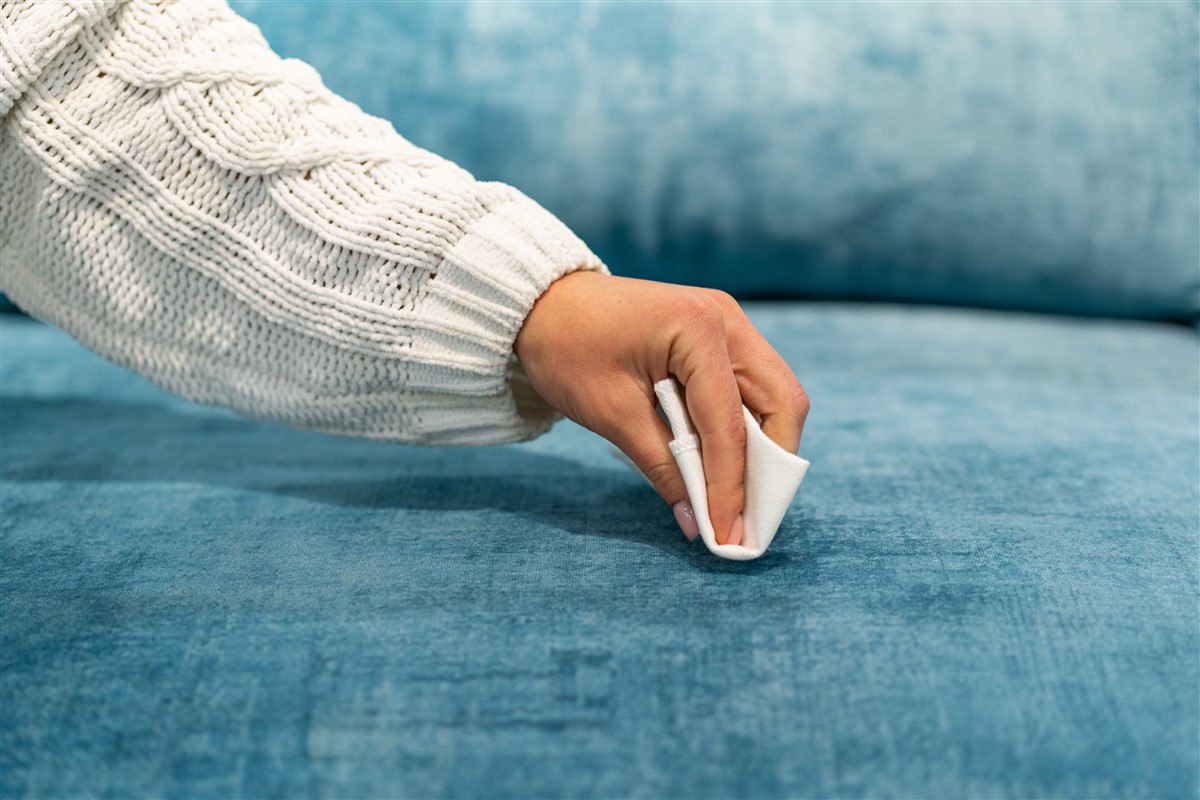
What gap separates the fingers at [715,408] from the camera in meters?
0.54

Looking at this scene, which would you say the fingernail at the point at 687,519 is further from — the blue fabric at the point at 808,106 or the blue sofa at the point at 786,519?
the blue fabric at the point at 808,106

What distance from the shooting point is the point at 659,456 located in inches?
22.3

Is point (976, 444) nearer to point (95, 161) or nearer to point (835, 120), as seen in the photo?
point (835, 120)

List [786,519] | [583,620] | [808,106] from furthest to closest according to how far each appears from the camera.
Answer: [808,106] < [786,519] < [583,620]

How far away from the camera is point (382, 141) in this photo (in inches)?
24.6

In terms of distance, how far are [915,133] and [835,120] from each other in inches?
2.9

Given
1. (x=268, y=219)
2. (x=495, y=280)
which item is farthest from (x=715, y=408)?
(x=268, y=219)

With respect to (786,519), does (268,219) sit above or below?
above

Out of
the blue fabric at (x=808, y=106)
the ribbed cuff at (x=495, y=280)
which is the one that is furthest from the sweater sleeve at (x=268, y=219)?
the blue fabric at (x=808, y=106)

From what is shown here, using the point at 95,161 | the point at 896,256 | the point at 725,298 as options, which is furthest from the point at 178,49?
the point at 896,256

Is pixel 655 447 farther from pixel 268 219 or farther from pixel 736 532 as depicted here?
pixel 268 219

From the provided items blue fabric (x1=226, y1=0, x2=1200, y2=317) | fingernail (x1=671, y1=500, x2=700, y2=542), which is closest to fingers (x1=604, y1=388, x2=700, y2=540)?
fingernail (x1=671, y1=500, x2=700, y2=542)

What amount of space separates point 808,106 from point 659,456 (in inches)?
19.4

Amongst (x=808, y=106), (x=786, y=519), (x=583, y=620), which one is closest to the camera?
(x=583, y=620)
